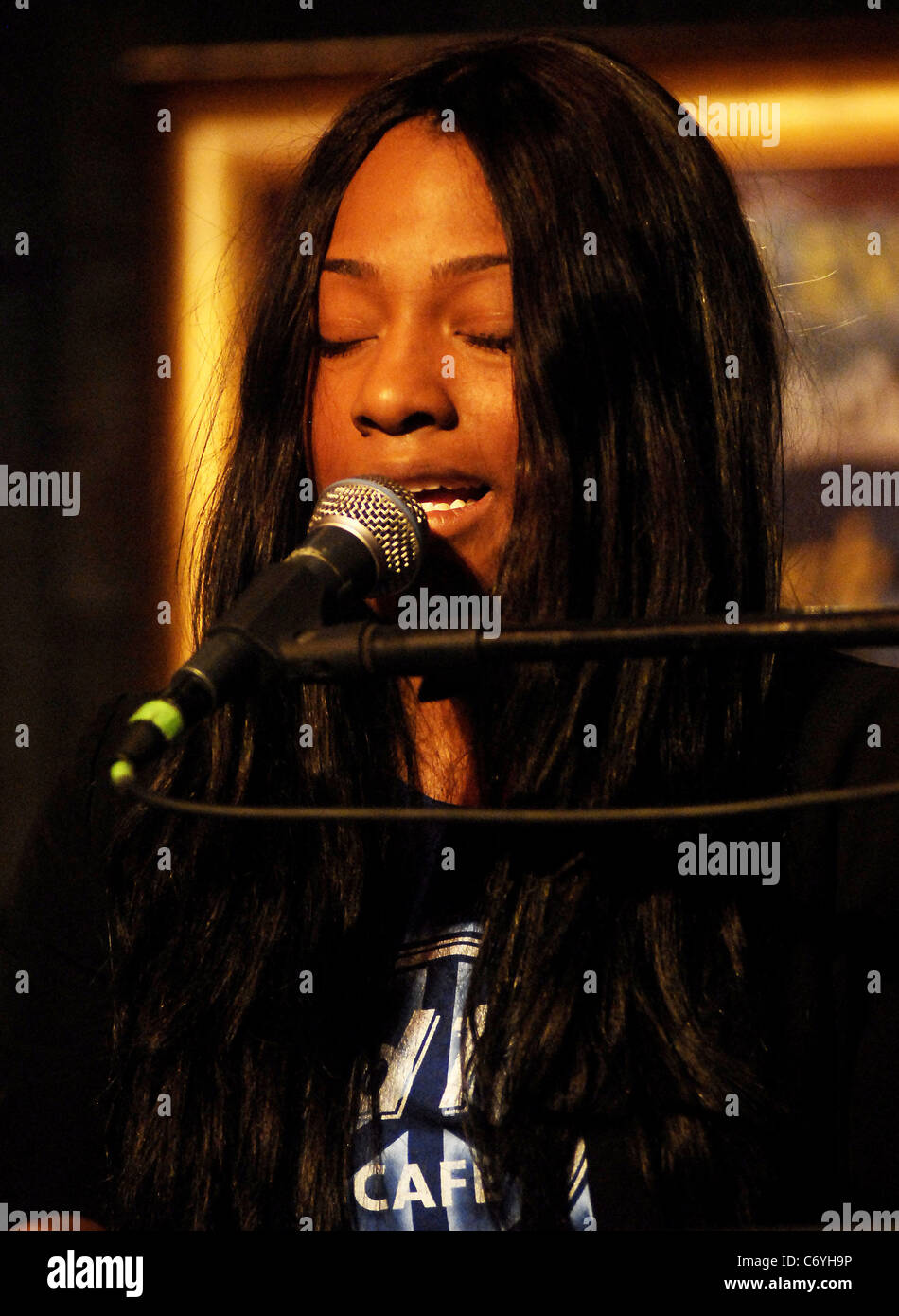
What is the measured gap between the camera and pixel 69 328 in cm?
176

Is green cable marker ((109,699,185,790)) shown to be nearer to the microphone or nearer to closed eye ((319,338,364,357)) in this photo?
the microphone

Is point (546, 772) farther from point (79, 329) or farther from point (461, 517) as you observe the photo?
point (79, 329)

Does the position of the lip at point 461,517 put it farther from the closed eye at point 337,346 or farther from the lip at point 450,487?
the closed eye at point 337,346

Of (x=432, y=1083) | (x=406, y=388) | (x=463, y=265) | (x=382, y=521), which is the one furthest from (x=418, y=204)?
(x=432, y=1083)

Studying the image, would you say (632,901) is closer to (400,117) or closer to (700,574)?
(700,574)

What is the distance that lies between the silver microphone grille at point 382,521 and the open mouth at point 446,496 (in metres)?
0.21

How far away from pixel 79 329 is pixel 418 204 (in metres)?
0.87

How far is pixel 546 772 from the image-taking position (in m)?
1.08

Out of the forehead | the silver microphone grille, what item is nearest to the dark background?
the forehead

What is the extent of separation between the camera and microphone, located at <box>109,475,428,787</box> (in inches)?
25.7

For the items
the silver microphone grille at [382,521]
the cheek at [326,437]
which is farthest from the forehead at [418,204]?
the silver microphone grille at [382,521]

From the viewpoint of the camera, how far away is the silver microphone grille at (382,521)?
768mm

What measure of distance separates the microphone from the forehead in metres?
0.35
